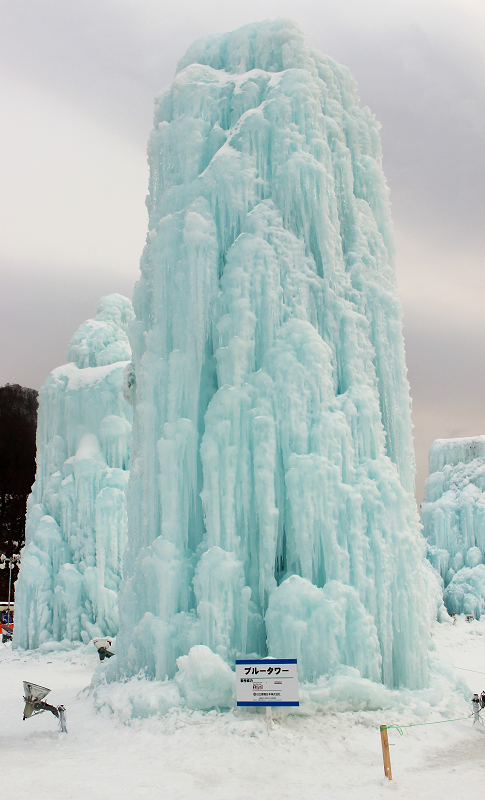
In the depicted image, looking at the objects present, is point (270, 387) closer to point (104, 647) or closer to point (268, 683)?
point (268, 683)

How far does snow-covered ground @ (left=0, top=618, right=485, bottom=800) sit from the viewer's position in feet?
A: 25.0

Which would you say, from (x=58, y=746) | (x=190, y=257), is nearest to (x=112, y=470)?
(x=190, y=257)

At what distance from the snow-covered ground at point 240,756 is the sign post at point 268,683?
1.61ft

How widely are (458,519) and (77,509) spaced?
2023 cm

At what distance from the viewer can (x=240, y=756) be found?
8.83 m

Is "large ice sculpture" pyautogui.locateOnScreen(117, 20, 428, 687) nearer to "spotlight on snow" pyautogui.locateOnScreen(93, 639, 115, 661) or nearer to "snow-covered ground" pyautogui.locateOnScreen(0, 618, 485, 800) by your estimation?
"snow-covered ground" pyautogui.locateOnScreen(0, 618, 485, 800)

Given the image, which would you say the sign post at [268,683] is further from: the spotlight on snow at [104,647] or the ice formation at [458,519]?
the ice formation at [458,519]

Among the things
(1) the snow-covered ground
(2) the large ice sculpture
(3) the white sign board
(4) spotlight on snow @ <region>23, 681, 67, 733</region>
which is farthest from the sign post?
(4) spotlight on snow @ <region>23, 681, 67, 733</region>

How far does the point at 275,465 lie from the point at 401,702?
15.1 ft

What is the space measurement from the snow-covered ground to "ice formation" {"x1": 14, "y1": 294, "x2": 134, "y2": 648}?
10.2 meters

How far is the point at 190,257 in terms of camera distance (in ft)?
42.0

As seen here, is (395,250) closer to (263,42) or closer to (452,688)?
(263,42)

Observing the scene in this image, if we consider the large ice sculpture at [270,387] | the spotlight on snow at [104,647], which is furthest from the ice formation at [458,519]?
the large ice sculpture at [270,387]

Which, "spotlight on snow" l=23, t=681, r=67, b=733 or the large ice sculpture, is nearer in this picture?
"spotlight on snow" l=23, t=681, r=67, b=733
